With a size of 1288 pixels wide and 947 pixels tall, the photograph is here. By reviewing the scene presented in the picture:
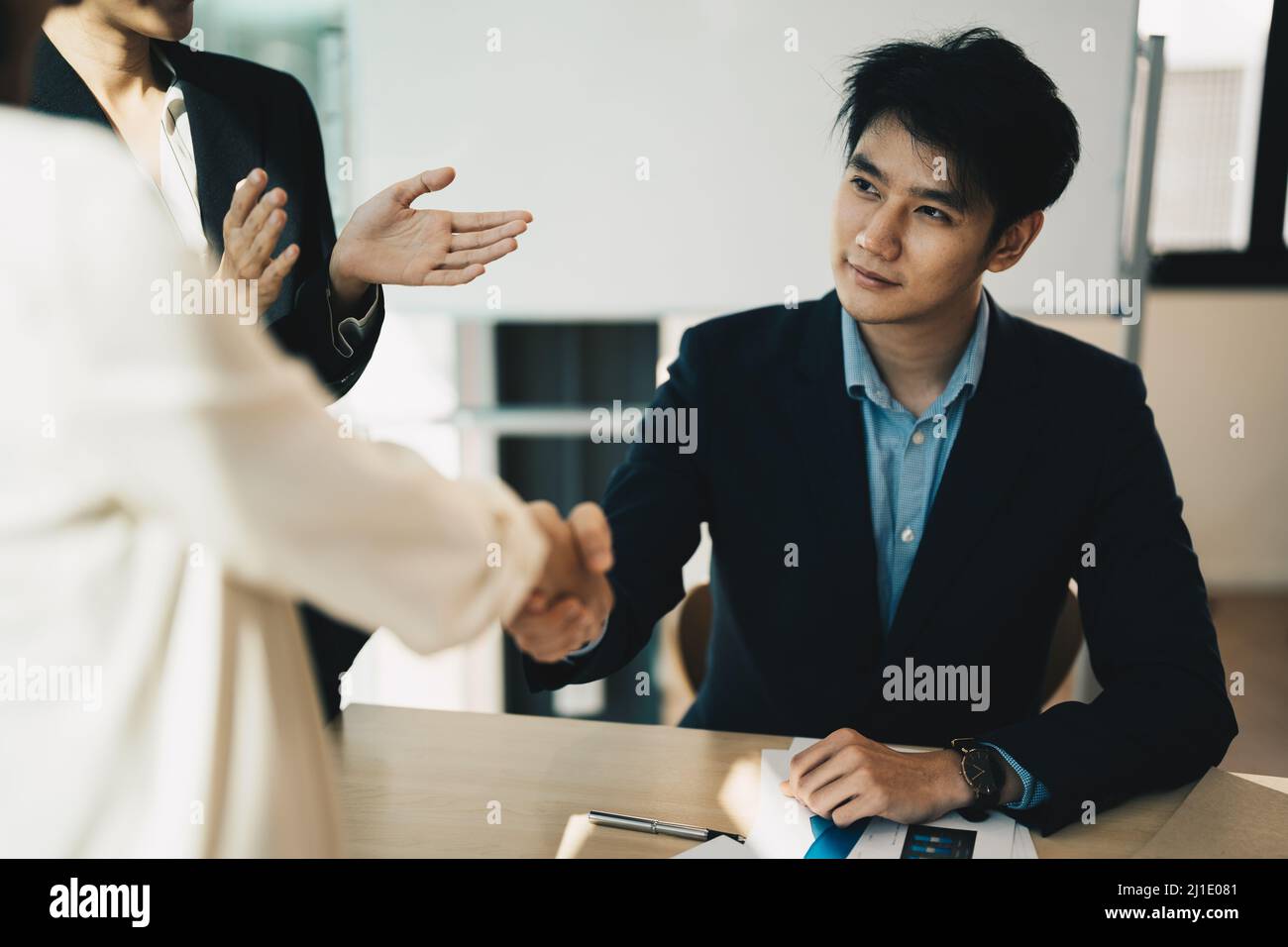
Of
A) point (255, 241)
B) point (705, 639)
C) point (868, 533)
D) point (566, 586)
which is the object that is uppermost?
point (255, 241)

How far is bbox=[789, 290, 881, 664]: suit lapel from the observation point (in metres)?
1.39

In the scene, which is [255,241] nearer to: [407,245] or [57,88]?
[407,245]

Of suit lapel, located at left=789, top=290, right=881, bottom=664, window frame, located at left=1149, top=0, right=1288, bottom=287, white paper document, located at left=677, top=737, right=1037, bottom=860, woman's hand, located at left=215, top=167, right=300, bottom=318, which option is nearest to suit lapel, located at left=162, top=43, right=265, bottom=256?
woman's hand, located at left=215, top=167, right=300, bottom=318

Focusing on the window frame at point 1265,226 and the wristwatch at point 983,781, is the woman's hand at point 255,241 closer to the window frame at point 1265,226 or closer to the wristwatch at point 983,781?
the wristwatch at point 983,781

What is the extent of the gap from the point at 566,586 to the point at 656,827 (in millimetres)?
412

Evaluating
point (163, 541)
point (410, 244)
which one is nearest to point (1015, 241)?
point (410, 244)

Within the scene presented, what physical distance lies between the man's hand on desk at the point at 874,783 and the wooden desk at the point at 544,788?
7cm

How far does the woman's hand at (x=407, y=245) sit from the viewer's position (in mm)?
1302

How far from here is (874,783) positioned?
996 mm

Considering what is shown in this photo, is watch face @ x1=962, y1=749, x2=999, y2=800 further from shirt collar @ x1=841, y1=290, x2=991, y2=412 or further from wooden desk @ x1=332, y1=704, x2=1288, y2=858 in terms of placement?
shirt collar @ x1=841, y1=290, x2=991, y2=412

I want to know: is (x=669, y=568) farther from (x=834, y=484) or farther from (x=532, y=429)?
(x=532, y=429)

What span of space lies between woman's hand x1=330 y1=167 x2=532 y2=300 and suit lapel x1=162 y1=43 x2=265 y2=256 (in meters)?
0.18

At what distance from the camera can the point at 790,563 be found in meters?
1.45
